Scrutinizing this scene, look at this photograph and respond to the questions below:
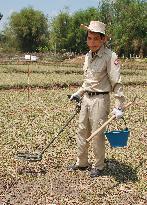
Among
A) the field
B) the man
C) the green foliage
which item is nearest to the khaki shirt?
the man

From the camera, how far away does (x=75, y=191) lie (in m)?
6.38

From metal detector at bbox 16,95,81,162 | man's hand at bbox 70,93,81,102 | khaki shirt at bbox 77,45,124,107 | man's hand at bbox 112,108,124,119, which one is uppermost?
khaki shirt at bbox 77,45,124,107

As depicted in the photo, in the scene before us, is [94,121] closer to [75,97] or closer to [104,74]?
[75,97]

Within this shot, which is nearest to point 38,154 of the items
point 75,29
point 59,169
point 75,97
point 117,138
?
point 59,169

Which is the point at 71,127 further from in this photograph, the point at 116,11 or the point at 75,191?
the point at 116,11

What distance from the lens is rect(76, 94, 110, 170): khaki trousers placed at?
653 centimetres

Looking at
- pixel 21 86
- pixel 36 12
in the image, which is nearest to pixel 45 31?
pixel 36 12

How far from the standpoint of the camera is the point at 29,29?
99312mm

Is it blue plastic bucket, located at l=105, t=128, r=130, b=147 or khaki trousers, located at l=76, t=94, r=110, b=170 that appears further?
khaki trousers, located at l=76, t=94, r=110, b=170

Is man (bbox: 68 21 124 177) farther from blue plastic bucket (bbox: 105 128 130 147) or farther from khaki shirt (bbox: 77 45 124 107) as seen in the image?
blue plastic bucket (bbox: 105 128 130 147)

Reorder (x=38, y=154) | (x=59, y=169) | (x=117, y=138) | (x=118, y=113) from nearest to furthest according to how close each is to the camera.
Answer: (x=118, y=113) → (x=117, y=138) → (x=38, y=154) → (x=59, y=169)

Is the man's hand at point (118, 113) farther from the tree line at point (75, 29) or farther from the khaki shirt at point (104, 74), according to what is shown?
the tree line at point (75, 29)

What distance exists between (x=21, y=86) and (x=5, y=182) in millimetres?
13643

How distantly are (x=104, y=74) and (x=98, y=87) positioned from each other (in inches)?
8.4
